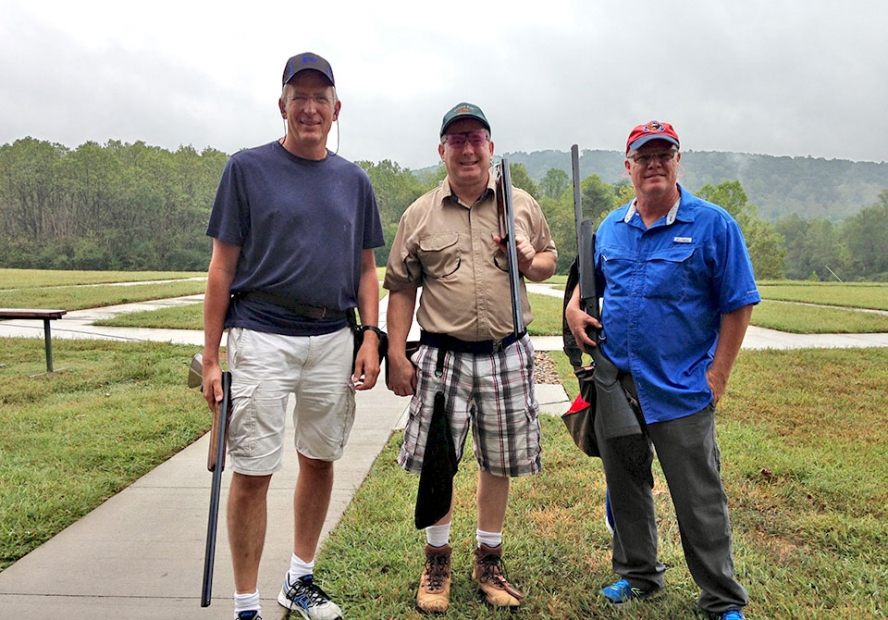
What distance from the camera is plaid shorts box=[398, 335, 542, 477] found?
2723 mm

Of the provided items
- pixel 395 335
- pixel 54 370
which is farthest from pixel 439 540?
pixel 54 370

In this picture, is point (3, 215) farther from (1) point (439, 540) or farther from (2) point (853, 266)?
(2) point (853, 266)

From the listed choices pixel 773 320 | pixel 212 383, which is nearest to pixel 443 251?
pixel 212 383

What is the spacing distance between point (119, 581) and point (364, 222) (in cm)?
188

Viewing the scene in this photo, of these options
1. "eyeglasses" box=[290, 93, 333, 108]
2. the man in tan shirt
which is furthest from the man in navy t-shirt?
the man in tan shirt

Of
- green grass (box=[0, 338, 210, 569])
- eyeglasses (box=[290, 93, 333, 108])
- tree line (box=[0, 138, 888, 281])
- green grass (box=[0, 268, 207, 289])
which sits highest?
tree line (box=[0, 138, 888, 281])

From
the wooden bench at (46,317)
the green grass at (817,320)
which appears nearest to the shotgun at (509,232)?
the wooden bench at (46,317)

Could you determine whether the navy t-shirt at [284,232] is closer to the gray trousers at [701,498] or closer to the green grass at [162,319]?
the gray trousers at [701,498]

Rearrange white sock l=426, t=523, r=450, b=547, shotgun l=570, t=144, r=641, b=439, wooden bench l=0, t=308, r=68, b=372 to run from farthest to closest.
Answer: wooden bench l=0, t=308, r=68, b=372 → white sock l=426, t=523, r=450, b=547 → shotgun l=570, t=144, r=641, b=439

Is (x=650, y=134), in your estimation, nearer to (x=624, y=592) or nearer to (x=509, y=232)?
(x=509, y=232)

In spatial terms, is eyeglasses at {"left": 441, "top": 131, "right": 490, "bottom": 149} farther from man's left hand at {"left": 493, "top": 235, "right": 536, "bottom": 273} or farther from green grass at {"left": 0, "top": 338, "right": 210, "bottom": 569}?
green grass at {"left": 0, "top": 338, "right": 210, "bottom": 569}

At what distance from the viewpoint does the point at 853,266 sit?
324 feet

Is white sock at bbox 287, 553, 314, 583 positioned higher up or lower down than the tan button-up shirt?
lower down

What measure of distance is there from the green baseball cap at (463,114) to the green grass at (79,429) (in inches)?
110
